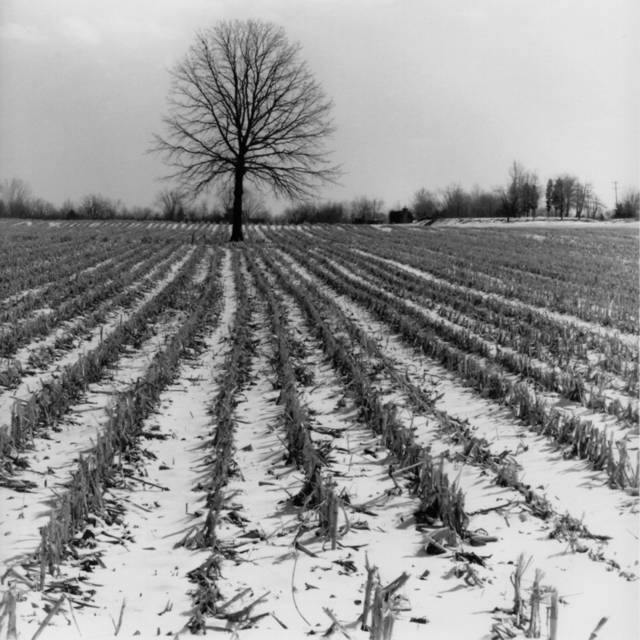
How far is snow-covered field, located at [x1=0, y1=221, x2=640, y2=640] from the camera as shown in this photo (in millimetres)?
2619

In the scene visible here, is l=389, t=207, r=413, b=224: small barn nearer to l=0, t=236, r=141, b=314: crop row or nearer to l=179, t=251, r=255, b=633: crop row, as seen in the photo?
l=0, t=236, r=141, b=314: crop row

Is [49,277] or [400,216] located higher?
[400,216]

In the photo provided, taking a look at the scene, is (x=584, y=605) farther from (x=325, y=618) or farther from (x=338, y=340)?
(x=338, y=340)

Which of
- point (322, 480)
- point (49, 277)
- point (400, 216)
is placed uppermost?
point (400, 216)

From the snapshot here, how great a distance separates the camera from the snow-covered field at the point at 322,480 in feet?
8.59

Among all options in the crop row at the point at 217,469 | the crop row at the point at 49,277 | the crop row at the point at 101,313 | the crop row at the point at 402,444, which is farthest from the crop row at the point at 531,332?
the crop row at the point at 49,277

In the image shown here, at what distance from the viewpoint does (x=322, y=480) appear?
3830 mm

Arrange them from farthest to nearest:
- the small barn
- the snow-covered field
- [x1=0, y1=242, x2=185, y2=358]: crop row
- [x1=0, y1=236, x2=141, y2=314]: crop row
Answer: the small barn, [x1=0, y1=236, x2=141, y2=314]: crop row, [x1=0, y1=242, x2=185, y2=358]: crop row, the snow-covered field

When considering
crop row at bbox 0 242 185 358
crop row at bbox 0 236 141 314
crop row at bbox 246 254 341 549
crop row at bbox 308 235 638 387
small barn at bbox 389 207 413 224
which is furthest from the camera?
small barn at bbox 389 207 413 224

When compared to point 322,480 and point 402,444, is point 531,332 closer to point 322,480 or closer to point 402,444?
point 402,444

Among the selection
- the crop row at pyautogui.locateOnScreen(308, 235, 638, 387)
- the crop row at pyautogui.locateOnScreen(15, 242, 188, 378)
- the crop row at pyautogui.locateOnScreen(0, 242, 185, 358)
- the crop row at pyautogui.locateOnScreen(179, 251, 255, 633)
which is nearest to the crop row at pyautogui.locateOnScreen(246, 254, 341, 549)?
the crop row at pyautogui.locateOnScreen(179, 251, 255, 633)

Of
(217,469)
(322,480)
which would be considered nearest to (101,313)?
(217,469)

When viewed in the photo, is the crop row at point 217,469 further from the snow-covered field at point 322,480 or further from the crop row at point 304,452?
the crop row at point 304,452

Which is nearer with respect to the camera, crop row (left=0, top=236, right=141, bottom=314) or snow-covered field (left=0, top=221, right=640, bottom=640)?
snow-covered field (left=0, top=221, right=640, bottom=640)
